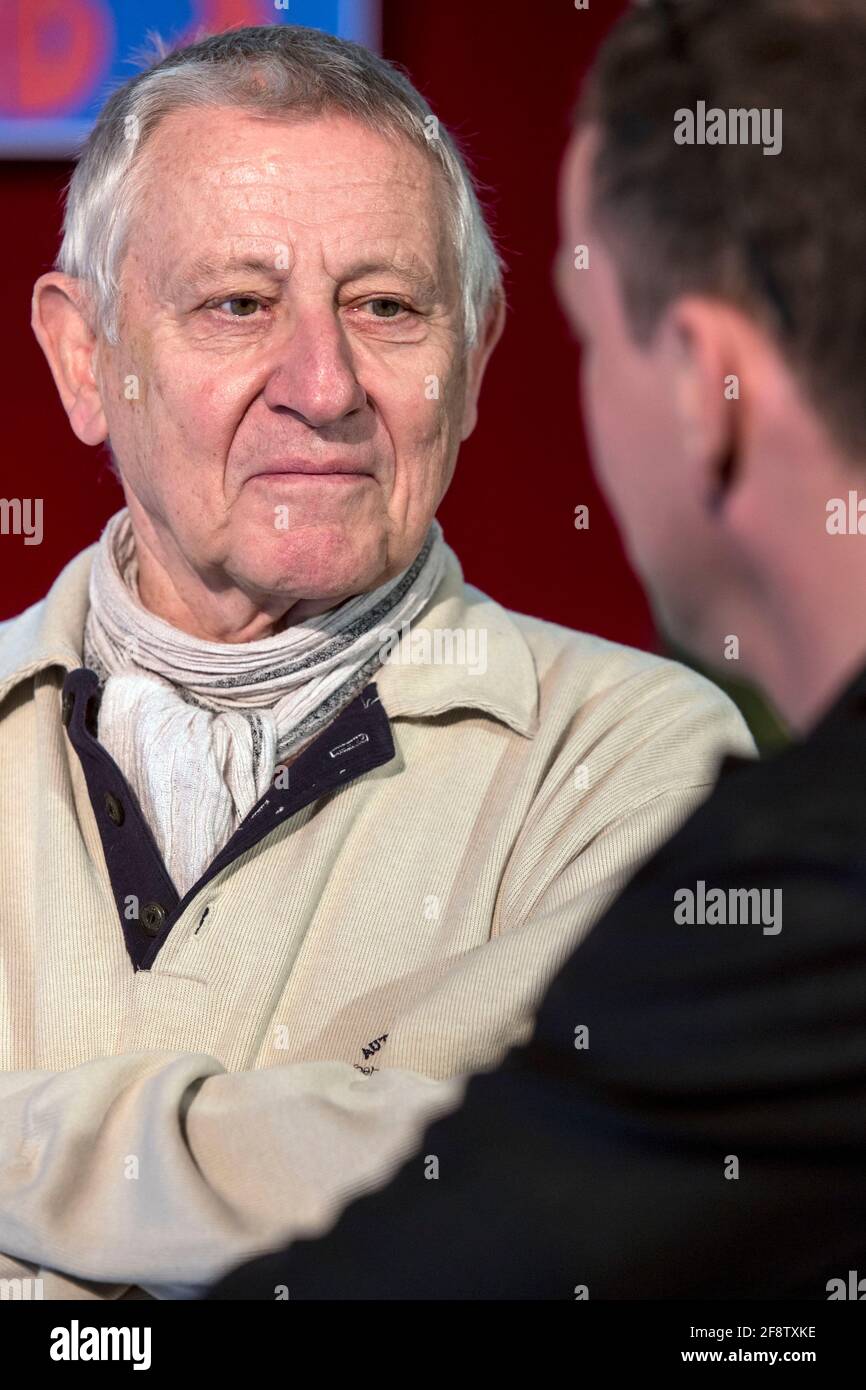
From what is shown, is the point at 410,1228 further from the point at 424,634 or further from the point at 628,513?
the point at 424,634

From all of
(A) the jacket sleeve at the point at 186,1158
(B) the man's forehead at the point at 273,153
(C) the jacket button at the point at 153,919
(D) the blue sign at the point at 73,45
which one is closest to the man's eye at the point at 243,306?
(B) the man's forehead at the point at 273,153

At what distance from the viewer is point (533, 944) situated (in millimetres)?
1465

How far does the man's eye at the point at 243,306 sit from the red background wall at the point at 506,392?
54.5 inches

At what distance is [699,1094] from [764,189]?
1.55 ft

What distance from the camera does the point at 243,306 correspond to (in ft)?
5.72

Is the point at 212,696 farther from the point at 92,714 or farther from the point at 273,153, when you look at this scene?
the point at 273,153

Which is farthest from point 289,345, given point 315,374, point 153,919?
point 153,919

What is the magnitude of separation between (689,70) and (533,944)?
0.78 meters

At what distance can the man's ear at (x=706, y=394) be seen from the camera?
2.93 ft

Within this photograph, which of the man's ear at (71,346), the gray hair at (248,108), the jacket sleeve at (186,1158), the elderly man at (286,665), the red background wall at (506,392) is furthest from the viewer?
the red background wall at (506,392)

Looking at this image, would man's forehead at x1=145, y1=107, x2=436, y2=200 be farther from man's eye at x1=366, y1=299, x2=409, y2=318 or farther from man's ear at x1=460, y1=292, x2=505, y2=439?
man's ear at x1=460, y1=292, x2=505, y2=439

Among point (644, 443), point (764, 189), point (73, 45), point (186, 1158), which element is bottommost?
point (186, 1158)

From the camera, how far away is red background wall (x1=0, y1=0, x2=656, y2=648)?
302 cm

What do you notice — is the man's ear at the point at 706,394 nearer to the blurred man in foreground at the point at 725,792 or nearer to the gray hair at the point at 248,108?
the blurred man in foreground at the point at 725,792
